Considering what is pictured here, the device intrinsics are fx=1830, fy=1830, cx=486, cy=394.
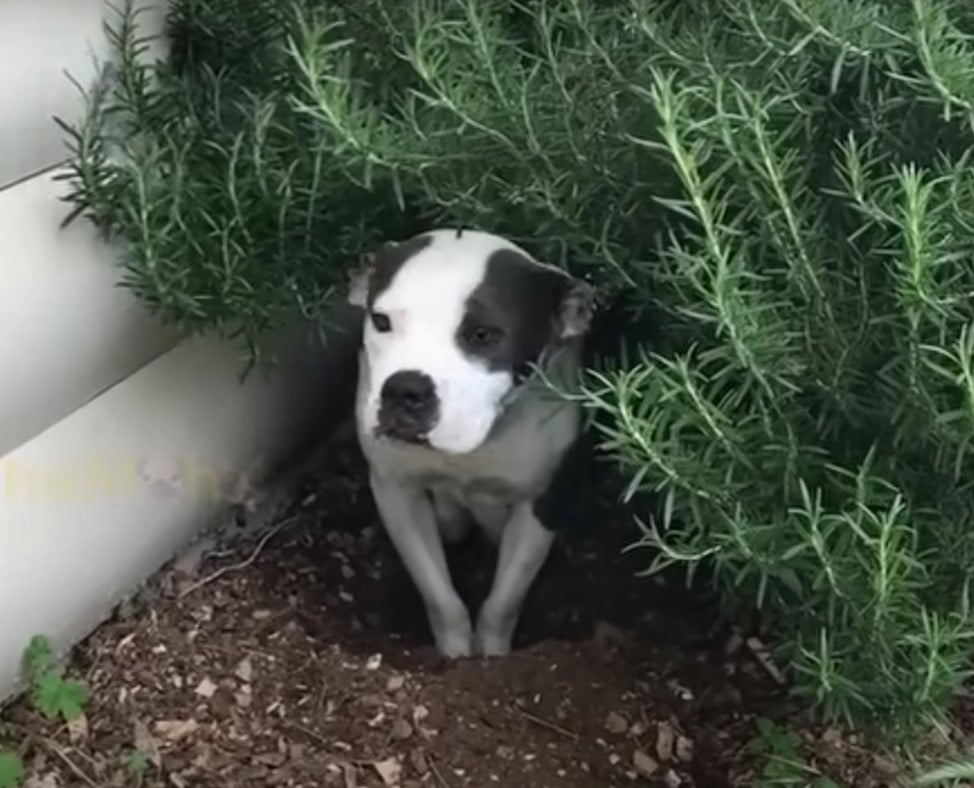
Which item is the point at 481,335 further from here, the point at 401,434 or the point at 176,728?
the point at 176,728

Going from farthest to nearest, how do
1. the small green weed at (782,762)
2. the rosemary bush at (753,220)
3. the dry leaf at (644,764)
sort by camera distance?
the dry leaf at (644,764) < the small green weed at (782,762) < the rosemary bush at (753,220)

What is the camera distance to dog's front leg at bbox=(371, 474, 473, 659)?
2020 millimetres

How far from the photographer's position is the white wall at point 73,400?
172cm

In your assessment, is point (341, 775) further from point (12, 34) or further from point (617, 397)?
point (12, 34)

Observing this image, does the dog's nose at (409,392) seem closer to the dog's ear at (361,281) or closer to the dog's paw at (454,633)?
the dog's ear at (361,281)

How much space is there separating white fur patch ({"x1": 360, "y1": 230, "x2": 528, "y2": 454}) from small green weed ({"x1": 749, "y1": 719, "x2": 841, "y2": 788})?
390mm

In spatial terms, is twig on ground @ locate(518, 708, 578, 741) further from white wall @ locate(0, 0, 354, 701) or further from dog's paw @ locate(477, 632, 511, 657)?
white wall @ locate(0, 0, 354, 701)

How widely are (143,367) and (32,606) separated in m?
0.30

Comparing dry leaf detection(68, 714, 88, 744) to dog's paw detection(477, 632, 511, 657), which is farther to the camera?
dog's paw detection(477, 632, 511, 657)

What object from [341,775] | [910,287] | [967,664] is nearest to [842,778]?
[967,664]

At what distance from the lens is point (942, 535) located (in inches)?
58.4

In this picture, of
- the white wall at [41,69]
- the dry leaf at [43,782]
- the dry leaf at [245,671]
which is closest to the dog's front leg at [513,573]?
the dry leaf at [245,671]

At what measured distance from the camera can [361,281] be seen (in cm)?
186

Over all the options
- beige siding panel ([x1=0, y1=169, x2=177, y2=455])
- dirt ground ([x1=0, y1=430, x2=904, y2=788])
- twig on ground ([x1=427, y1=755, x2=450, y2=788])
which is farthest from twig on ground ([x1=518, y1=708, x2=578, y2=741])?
beige siding panel ([x1=0, y1=169, x2=177, y2=455])
